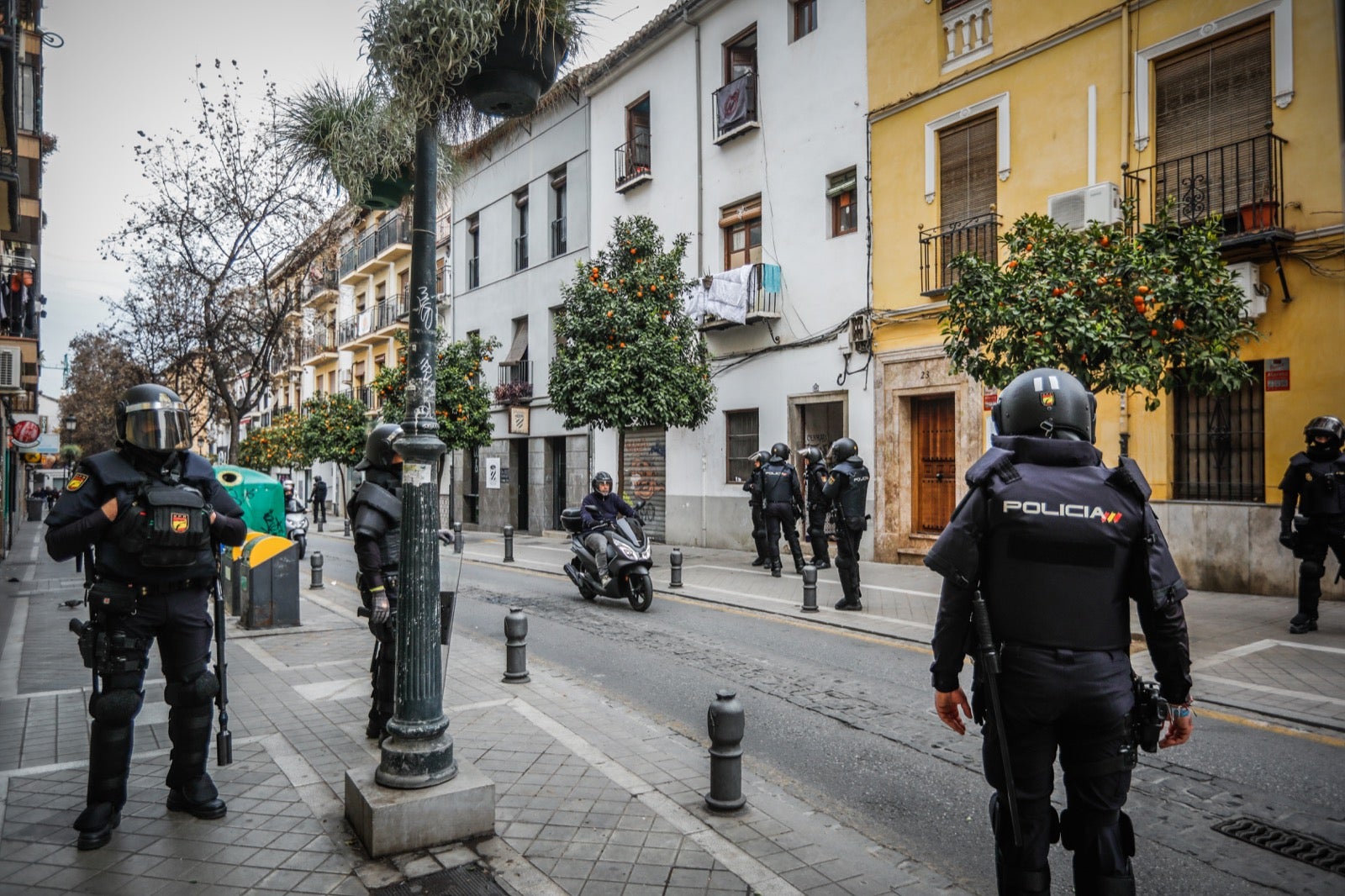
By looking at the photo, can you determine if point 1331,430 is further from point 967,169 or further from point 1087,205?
point 967,169

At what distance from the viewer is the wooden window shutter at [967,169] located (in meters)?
13.5

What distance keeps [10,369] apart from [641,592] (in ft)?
46.6

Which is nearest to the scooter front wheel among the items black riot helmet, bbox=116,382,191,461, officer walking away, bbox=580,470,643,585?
officer walking away, bbox=580,470,643,585

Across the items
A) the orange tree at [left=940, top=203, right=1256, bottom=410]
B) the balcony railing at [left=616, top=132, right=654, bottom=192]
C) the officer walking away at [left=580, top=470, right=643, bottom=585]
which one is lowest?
the officer walking away at [left=580, top=470, right=643, bottom=585]

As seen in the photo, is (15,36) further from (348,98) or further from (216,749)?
(216,749)

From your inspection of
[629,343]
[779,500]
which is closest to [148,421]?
[779,500]

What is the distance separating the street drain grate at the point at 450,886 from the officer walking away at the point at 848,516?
7.10 metres

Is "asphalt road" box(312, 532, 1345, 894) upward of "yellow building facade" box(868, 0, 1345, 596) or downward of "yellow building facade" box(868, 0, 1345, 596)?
downward

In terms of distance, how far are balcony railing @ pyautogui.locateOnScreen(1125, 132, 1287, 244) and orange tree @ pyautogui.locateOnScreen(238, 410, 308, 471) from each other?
32809mm

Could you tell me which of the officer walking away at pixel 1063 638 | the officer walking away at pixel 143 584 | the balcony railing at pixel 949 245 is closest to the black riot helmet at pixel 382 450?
the officer walking away at pixel 143 584

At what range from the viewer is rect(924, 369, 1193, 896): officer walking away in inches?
107

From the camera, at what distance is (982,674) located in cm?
287

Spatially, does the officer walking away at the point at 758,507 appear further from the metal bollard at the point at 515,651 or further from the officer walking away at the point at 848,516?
the metal bollard at the point at 515,651

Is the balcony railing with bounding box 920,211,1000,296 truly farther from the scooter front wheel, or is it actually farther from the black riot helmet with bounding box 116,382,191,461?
the black riot helmet with bounding box 116,382,191,461
